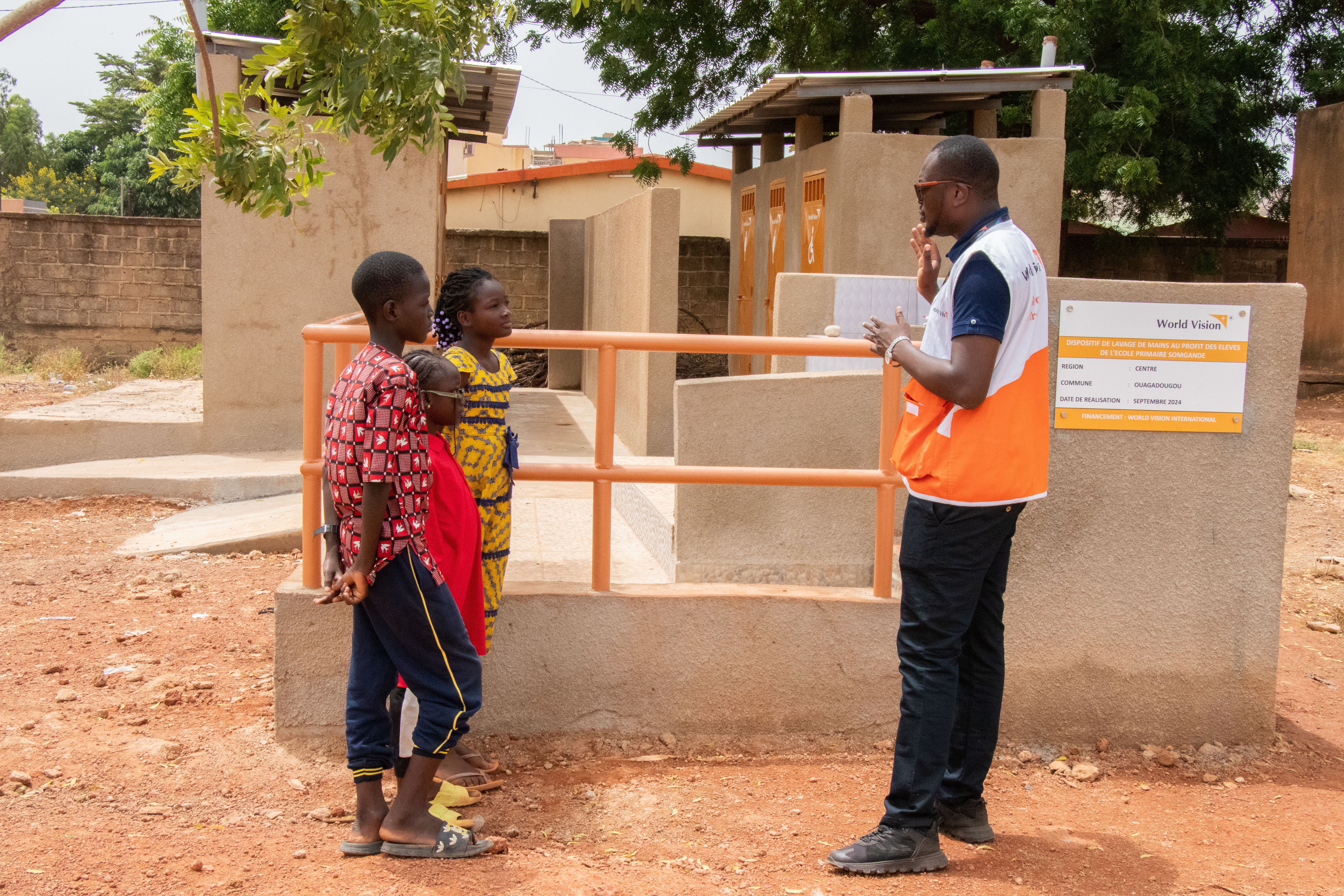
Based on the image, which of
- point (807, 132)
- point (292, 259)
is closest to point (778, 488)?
A: point (292, 259)

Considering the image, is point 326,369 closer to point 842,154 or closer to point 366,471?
point 842,154

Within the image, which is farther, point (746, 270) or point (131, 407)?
point (746, 270)

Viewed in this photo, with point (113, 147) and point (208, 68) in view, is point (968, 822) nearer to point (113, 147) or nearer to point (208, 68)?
point (208, 68)

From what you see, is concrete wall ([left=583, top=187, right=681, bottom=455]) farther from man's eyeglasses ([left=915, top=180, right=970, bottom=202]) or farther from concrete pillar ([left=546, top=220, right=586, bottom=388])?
concrete pillar ([left=546, top=220, right=586, bottom=388])

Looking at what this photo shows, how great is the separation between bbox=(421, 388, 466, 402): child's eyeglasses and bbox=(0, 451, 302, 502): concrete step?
5.00 meters

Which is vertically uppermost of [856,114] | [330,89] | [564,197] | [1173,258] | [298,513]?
[564,197]

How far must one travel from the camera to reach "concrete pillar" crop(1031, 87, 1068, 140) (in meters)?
9.63

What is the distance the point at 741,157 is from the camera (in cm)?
1326

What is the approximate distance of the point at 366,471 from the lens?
2.87m

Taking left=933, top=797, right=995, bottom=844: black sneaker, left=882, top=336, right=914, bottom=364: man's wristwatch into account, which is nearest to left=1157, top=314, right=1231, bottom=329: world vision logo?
left=882, top=336, right=914, bottom=364: man's wristwatch

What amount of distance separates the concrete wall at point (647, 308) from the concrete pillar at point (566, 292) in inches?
160

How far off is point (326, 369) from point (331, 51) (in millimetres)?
6357

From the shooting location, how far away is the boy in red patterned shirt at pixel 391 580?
2.89m

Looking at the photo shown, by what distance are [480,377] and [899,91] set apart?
7053 mm
